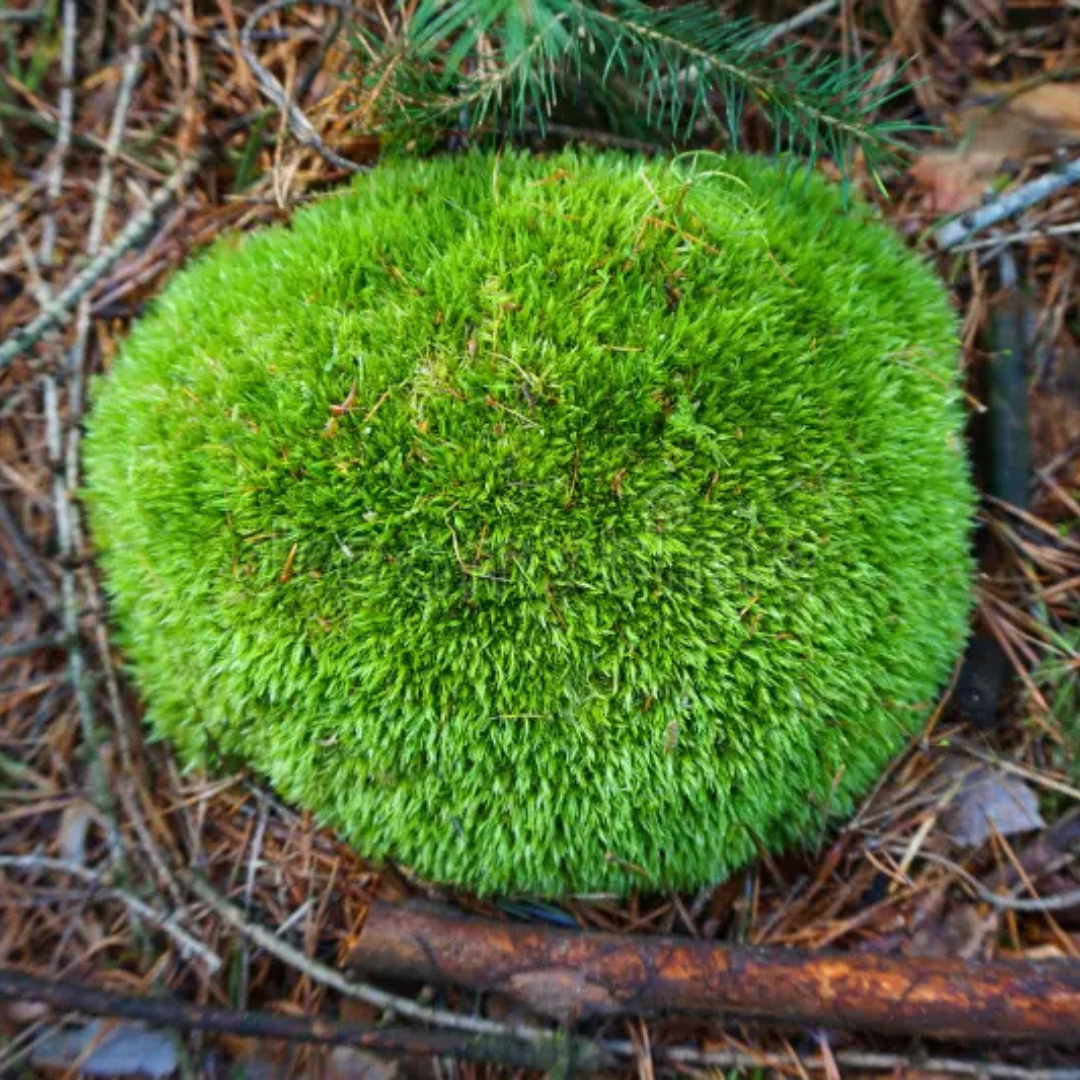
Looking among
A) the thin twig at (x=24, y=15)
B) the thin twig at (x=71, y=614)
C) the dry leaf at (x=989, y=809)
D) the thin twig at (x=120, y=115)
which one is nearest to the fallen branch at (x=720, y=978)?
the dry leaf at (x=989, y=809)

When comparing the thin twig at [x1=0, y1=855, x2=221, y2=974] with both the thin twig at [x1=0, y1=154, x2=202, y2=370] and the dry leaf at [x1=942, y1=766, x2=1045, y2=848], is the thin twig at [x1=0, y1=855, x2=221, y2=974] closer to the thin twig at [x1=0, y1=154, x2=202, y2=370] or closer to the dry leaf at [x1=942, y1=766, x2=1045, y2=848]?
the thin twig at [x1=0, y1=154, x2=202, y2=370]

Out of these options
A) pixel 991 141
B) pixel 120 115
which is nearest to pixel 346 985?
pixel 120 115

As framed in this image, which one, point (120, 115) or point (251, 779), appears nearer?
point (251, 779)

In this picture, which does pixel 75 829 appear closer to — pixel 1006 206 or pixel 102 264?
pixel 102 264

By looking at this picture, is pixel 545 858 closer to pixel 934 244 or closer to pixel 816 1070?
pixel 816 1070

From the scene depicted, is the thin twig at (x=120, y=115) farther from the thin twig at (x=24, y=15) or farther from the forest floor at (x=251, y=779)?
the thin twig at (x=24, y=15)

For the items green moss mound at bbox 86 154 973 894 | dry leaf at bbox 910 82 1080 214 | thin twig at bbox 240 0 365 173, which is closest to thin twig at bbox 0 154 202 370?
thin twig at bbox 240 0 365 173
